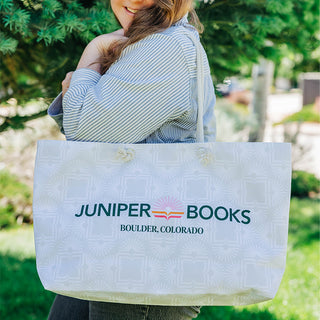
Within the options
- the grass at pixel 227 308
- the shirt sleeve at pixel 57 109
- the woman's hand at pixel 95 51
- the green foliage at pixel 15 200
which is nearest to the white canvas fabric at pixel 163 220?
the shirt sleeve at pixel 57 109

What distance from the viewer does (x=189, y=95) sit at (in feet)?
4.63

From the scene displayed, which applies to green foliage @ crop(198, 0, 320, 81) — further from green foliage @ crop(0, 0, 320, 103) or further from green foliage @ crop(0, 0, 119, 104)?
green foliage @ crop(0, 0, 119, 104)

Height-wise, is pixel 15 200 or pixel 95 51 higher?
pixel 95 51

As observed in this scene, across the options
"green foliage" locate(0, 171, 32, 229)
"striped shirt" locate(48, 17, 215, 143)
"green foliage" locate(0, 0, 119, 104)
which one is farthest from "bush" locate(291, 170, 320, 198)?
"striped shirt" locate(48, 17, 215, 143)

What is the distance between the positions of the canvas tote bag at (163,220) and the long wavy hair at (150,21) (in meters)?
0.16

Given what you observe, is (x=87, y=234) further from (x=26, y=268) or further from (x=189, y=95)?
(x=26, y=268)

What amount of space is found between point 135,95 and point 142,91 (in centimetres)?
2

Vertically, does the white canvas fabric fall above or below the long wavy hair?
below

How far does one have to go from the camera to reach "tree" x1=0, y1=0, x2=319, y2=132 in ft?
6.42

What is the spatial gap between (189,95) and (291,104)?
67.7ft

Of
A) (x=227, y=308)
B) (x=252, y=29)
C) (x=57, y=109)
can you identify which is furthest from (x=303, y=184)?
(x=57, y=109)

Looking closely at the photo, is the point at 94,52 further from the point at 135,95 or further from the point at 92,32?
the point at 92,32

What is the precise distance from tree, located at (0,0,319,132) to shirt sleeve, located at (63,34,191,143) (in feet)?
2.18

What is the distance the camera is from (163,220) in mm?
1344
